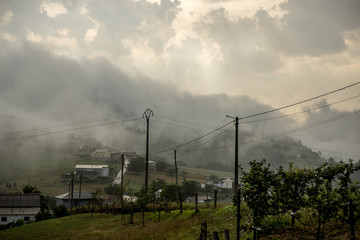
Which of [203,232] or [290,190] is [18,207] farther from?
[290,190]

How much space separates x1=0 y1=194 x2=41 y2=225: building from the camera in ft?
277

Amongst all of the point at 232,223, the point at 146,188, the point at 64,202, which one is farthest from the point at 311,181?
the point at 64,202

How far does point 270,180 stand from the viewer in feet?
53.5

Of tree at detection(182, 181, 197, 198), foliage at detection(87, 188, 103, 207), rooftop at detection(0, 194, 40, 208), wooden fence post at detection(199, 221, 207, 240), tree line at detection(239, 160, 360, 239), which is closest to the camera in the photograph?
tree line at detection(239, 160, 360, 239)

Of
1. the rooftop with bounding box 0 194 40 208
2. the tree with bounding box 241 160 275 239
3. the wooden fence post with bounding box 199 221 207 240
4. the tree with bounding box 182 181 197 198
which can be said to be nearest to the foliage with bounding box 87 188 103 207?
the rooftop with bounding box 0 194 40 208

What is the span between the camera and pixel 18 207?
87500 mm

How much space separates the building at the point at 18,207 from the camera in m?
84.4

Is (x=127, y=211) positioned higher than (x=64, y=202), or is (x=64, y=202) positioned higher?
(x=127, y=211)

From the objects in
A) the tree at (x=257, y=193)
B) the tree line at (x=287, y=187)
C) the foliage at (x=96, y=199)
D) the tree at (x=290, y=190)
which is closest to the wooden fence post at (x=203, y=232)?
the tree line at (x=287, y=187)

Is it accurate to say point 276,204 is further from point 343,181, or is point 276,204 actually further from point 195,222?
point 195,222

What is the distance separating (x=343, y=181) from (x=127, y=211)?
5456cm

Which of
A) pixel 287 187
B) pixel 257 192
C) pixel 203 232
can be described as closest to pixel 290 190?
pixel 287 187

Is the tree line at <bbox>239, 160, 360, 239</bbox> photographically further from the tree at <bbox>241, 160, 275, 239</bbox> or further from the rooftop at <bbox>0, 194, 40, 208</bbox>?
the rooftop at <bbox>0, 194, 40, 208</bbox>

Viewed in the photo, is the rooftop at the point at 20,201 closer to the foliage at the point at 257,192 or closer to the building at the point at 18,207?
the building at the point at 18,207
